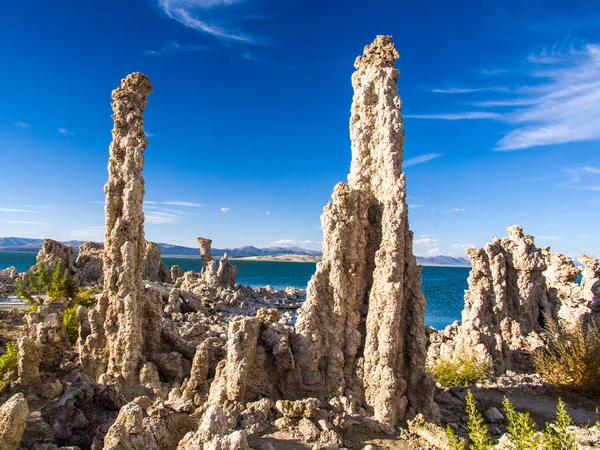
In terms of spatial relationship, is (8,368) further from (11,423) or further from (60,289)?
(60,289)

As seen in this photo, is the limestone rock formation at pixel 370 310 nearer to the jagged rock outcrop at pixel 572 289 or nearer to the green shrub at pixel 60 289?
the jagged rock outcrop at pixel 572 289

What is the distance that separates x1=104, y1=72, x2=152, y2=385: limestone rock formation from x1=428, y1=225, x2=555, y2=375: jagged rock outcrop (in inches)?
419

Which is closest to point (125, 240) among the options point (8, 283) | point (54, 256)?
point (54, 256)

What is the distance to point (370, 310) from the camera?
9.64m

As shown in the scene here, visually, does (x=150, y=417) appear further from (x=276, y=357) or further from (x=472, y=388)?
(x=472, y=388)

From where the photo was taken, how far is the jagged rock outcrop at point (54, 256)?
117 ft

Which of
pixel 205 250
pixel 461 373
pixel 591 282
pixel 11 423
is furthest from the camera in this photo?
pixel 205 250

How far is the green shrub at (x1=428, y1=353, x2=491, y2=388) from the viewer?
13.3 m

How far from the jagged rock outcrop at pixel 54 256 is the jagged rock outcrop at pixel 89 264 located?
980 mm

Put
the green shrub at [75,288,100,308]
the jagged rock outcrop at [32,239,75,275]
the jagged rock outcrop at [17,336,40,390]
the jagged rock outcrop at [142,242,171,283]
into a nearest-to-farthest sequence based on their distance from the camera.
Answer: the jagged rock outcrop at [17,336,40,390], the green shrub at [75,288,100,308], the jagged rock outcrop at [32,239,75,275], the jagged rock outcrop at [142,242,171,283]

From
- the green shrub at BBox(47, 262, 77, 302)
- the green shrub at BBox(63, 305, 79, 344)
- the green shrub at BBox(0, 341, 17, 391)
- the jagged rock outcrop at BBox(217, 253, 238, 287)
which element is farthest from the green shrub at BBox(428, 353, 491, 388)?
the jagged rock outcrop at BBox(217, 253, 238, 287)

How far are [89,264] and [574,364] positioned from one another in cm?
3798

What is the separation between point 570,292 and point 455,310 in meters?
25.1

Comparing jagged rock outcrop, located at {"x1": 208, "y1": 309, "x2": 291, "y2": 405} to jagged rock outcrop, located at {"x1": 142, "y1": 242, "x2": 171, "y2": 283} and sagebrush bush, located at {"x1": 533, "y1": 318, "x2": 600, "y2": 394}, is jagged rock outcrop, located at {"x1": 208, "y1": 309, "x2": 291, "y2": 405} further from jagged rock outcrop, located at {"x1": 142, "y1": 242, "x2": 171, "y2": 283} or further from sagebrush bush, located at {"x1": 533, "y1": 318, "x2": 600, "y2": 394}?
jagged rock outcrop, located at {"x1": 142, "y1": 242, "x2": 171, "y2": 283}
